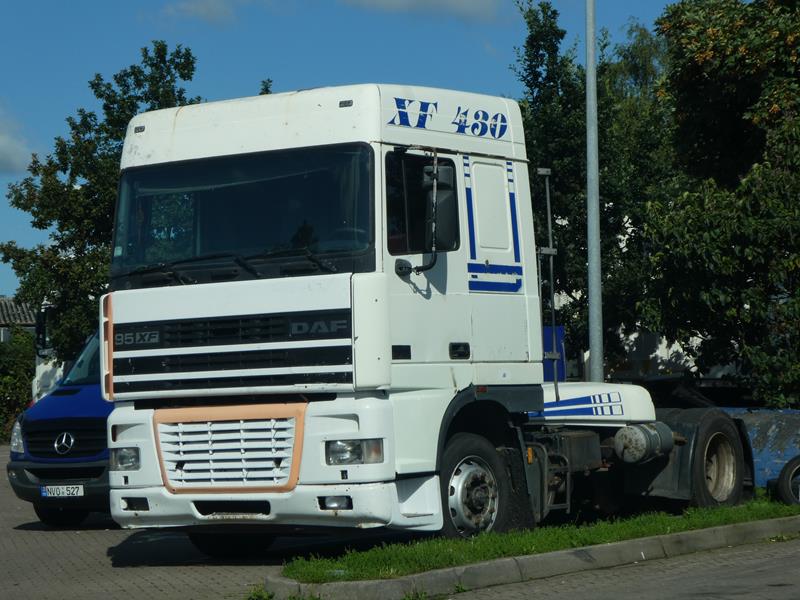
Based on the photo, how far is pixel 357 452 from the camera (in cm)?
900

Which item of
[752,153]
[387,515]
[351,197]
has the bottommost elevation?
[387,515]

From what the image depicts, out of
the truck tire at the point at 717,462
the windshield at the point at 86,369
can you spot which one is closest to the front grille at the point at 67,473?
the windshield at the point at 86,369

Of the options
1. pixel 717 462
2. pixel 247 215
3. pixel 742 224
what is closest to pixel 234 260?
pixel 247 215

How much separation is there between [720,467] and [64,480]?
6850mm

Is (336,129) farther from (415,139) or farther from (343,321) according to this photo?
(343,321)

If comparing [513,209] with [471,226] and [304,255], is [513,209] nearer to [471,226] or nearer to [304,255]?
[471,226]

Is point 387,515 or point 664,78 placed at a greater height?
point 664,78

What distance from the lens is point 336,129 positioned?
9531 mm

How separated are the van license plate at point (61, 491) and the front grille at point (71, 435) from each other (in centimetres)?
35

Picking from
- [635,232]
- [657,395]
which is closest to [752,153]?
[635,232]

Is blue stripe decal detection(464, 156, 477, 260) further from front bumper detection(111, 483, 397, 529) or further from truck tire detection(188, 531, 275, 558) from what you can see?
truck tire detection(188, 531, 275, 558)

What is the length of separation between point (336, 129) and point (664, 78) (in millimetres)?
14031

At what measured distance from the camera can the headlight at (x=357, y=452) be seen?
354 inches

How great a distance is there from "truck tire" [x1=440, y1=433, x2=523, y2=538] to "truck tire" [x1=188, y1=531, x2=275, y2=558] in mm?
2033
